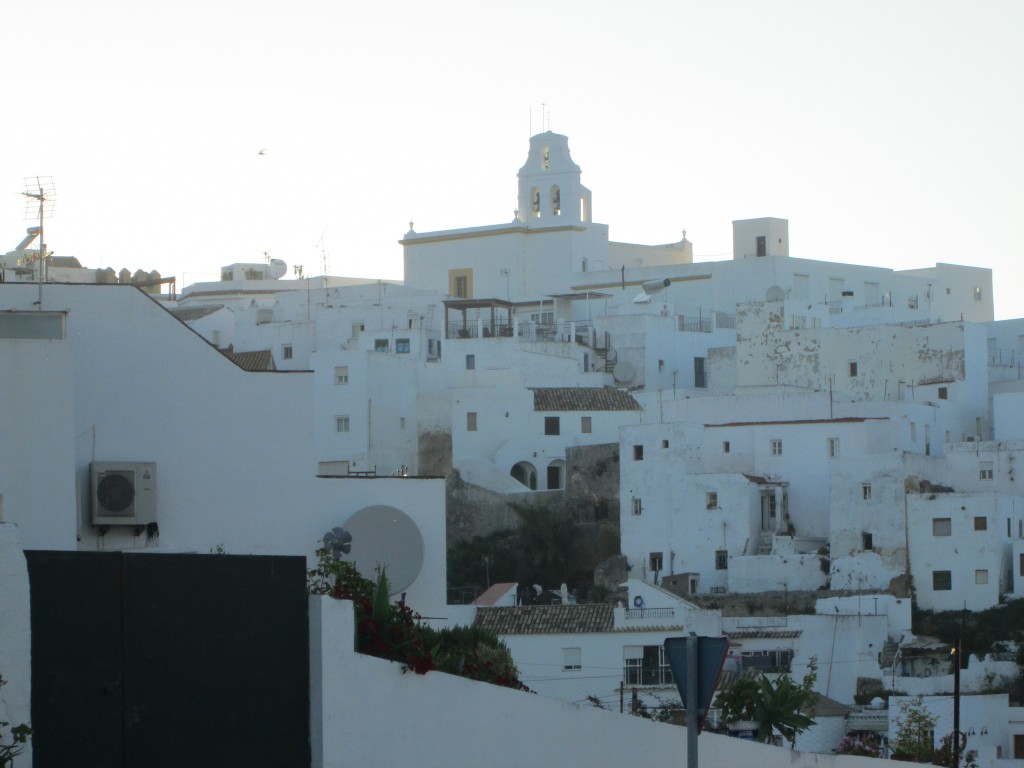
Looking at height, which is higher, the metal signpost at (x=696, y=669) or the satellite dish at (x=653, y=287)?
the satellite dish at (x=653, y=287)

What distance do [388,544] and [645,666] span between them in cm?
2073

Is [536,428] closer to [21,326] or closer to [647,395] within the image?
[647,395]

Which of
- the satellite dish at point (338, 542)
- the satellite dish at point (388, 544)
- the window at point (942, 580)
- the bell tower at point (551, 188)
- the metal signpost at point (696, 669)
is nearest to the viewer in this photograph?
the metal signpost at point (696, 669)

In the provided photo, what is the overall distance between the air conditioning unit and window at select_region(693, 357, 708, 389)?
44.4m

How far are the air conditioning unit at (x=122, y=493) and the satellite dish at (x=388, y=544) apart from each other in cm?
221

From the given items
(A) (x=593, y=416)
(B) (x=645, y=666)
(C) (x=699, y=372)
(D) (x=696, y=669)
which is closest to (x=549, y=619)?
(B) (x=645, y=666)

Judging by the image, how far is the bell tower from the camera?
66312 mm

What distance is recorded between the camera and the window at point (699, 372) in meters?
57.8

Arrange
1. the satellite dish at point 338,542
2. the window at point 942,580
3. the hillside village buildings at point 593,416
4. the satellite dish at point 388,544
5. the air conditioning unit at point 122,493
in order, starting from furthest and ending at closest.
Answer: the window at point 942,580 → the satellite dish at point 388,544 → the hillside village buildings at point 593,416 → the air conditioning unit at point 122,493 → the satellite dish at point 338,542

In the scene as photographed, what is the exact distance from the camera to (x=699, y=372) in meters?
58.0

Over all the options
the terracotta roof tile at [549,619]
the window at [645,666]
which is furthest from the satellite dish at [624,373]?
the window at [645,666]

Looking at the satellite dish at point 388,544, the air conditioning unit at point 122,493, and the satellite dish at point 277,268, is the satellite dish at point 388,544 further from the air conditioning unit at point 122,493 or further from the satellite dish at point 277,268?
the satellite dish at point 277,268

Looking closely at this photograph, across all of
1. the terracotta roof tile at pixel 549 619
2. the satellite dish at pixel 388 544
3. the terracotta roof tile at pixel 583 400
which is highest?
the terracotta roof tile at pixel 583 400

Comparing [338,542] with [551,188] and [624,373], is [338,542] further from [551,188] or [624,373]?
[551,188]
